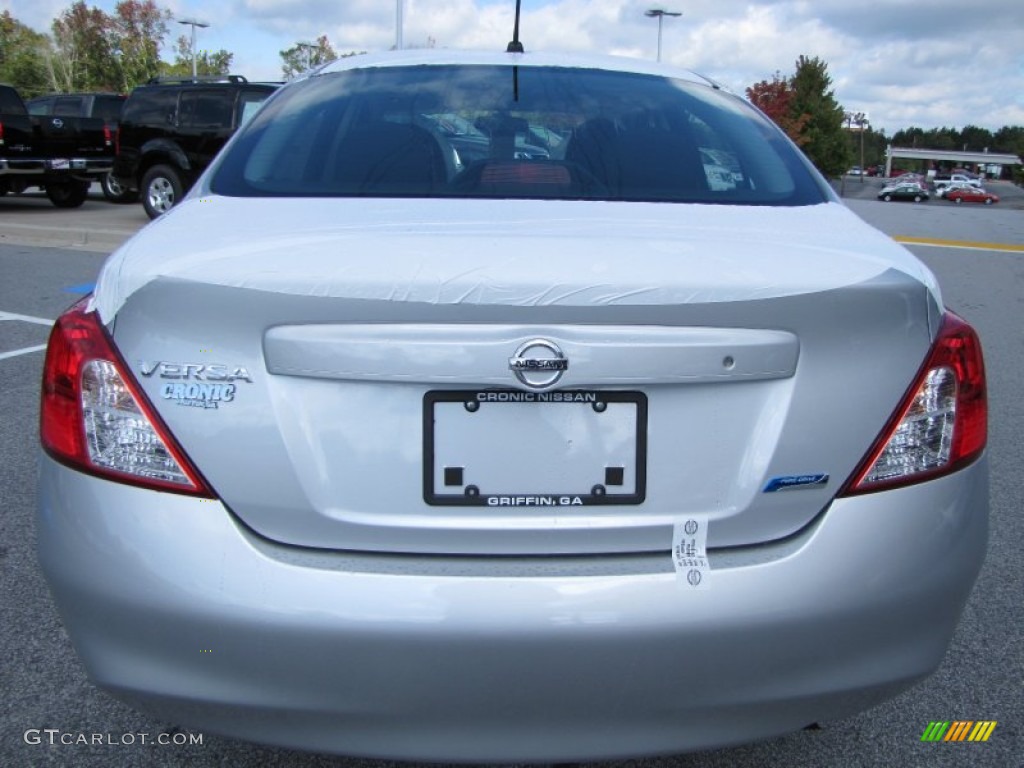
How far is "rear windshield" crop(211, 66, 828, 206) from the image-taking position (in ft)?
7.07

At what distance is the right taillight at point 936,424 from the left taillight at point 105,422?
114cm

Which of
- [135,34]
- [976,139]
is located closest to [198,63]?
[135,34]

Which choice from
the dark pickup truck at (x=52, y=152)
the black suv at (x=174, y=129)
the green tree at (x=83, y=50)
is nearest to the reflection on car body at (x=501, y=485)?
the black suv at (x=174, y=129)

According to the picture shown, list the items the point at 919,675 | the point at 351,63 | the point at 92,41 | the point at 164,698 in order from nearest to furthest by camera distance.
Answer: the point at 164,698, the point at 919,675, the point at 351,63, the point at 92,41

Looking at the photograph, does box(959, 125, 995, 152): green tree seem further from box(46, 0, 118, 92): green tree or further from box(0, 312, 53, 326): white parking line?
box(0, 312, 53, 326): white parking line

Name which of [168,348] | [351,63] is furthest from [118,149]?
[168,348]

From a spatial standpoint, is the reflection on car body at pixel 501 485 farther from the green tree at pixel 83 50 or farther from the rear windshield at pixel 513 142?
the green tree at pixel 83 50

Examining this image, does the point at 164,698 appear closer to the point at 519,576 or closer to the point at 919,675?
the point at 519,576

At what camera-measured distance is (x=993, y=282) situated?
9.73 meters

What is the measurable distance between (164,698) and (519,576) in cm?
66

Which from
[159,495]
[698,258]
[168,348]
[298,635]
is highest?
[698,258]

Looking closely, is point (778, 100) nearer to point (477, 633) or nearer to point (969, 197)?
point (969, 197)

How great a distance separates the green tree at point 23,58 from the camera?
193 ft

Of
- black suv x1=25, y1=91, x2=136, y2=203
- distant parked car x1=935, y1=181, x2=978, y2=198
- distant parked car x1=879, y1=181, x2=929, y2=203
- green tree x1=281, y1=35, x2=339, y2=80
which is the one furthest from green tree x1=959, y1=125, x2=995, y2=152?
black suv x1=25, y1=91, x2=136, y2=203
